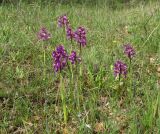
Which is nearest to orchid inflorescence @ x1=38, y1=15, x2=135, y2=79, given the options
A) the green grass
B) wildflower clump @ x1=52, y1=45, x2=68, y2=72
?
wildflower clump @ x1=52, y1=45, x2=68, y2=72

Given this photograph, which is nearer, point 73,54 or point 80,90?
point 73,54

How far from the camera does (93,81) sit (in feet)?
13.1

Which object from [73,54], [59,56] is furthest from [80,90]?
[59,56]

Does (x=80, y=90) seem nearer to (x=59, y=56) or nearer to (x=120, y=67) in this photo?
(x=120, y=67)

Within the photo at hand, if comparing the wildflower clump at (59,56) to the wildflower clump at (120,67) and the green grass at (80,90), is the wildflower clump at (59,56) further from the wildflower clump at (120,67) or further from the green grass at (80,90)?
the wildflower clump at (120,67)

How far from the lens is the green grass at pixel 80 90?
128 inches

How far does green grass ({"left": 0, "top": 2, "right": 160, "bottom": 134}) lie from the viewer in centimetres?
324

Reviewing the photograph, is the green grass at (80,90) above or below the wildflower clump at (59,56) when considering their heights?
below

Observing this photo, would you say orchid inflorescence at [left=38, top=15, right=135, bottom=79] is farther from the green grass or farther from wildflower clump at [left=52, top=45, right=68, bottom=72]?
the green grass

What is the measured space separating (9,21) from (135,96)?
3.36 m

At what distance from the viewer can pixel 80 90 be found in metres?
3.65

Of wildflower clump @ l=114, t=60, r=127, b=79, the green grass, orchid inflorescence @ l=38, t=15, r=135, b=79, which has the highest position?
orchid inflorescence @ l=38, t=15, r=135, b=79

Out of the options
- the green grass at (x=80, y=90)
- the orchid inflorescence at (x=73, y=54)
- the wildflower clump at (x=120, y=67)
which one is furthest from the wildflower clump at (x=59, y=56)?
the wildflower clump at (x=120, y=67)

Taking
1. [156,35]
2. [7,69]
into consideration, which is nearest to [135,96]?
[7,69]
